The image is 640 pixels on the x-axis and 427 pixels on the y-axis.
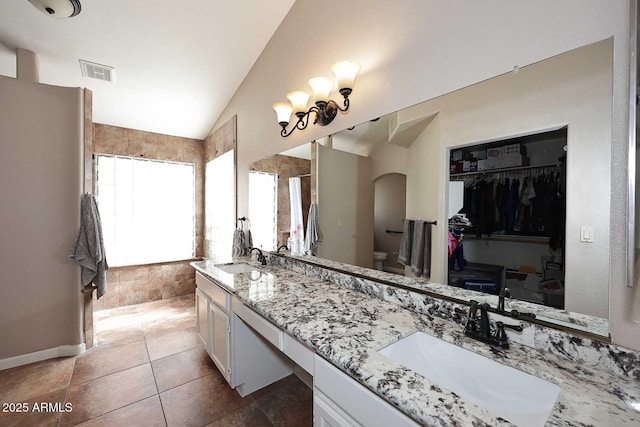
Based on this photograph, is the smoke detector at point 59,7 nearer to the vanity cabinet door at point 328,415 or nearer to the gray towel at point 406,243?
the gray towel at point 406,243

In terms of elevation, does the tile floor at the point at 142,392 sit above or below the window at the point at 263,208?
below

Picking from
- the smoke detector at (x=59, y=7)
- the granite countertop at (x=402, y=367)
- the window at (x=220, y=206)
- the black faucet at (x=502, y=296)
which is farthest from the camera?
the window at (x=220, y=206)

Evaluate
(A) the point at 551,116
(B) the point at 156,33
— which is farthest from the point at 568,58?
(B) the point at 156,33

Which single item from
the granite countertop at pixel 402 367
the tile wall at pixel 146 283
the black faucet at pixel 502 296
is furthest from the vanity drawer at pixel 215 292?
the tile wall at pixel 146 283

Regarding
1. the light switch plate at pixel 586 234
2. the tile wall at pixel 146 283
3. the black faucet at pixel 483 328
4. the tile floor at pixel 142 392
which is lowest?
the tile floor at pixel 142 392

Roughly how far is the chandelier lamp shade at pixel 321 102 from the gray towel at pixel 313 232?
0.68 meters

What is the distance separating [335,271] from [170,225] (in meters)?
3.52

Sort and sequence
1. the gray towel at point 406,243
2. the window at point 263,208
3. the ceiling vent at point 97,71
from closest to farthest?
the gray towel at point 406,243
the ceiling vent at point 97,71
the window at point 263,208

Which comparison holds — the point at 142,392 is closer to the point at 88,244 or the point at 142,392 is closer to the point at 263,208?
the point at 88,244

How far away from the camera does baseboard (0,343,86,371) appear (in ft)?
7.33

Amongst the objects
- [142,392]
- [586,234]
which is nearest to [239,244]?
[142,392]

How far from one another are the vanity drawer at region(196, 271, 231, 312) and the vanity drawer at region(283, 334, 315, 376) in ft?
2.58

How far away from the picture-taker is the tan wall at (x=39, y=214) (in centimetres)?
224

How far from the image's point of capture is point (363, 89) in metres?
1.62
